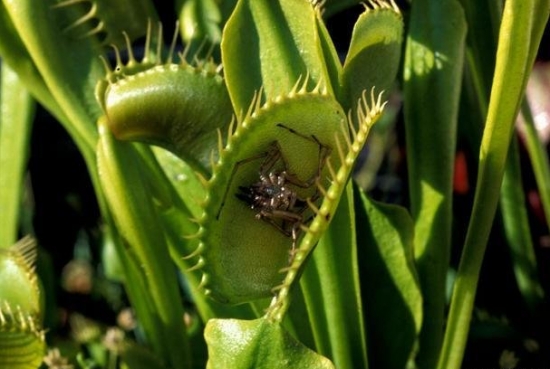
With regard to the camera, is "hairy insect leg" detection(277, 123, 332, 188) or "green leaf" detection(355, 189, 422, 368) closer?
"hairy insect leg" detection(277, 123, 332, 188)

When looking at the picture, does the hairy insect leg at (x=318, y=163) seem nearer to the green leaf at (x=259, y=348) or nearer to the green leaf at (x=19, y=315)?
the green leaf at (x=259, y=348)

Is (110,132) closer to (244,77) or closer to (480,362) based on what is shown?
(244,77)

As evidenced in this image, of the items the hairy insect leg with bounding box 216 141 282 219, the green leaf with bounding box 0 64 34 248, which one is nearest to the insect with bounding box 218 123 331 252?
the hairy insect leg with bounding box 216 141 282 219

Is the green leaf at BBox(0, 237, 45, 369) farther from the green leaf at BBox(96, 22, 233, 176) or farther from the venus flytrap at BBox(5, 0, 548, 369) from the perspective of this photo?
the green leaf at BBox(96, 22, 233, 176)

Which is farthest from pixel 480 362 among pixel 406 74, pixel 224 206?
pixel 224 206

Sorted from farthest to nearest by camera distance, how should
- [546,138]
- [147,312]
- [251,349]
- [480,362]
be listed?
[546,138] < [480,362] < [147,312] < [251,349]

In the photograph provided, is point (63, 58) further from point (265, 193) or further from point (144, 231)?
point (265, 193)

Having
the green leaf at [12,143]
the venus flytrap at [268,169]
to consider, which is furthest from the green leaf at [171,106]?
the green leaf at [12,143]
